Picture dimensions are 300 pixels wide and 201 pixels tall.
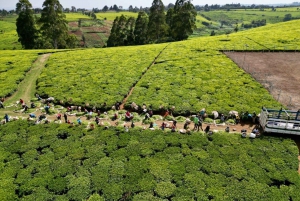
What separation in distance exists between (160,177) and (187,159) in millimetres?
3807

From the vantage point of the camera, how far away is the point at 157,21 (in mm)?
81938

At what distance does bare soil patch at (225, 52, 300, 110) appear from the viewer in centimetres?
3622

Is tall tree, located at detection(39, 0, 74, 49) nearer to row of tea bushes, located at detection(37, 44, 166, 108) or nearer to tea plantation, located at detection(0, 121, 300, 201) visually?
row of tea bushes, located at detection(37, 44, 166, 108)

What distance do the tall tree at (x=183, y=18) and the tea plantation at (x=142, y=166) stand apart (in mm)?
59737

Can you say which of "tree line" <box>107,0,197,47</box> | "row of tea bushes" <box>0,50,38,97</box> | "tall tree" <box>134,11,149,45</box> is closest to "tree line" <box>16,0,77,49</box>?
"row of tea bushes" <box>0,50,38,97</box>

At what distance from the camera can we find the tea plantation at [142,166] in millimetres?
21219

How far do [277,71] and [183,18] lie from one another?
42293 millimetres

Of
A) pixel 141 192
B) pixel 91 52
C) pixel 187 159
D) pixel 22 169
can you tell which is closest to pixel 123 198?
pixel 141 192

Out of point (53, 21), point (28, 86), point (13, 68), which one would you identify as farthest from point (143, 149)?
point (53, 21)

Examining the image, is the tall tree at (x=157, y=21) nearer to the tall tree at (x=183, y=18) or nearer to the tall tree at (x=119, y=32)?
the tall tree at (x=183, y=18)

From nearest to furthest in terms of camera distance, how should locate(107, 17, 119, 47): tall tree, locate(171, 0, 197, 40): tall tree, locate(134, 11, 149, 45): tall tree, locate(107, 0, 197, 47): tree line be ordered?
locate(171, 0, 197, 40): tall tree, locate(107, 0, 197, 47): tree line, locate(134, 11, 149, 45): tall tree, locate(107, 17, 119, 47): tall tree

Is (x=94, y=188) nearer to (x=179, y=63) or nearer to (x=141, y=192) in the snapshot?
(x=141, y=192)

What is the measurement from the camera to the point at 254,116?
30.5 meters

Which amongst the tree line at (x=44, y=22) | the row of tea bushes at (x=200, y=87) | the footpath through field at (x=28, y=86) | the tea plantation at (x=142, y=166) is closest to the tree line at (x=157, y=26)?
the tree line at (x=44, y=22)
